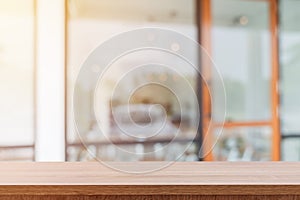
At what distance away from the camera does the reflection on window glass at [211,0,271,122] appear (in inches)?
168

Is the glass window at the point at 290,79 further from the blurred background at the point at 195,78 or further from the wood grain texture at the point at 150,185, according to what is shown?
the wood grain texture at the point at 150,185

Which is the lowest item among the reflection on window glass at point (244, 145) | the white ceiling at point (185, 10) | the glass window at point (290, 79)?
the reflection on window glass at point (244, 145)

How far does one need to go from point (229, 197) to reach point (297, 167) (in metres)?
0.27

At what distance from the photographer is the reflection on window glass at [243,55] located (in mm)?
4266

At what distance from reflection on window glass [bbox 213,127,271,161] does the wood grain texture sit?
352cm

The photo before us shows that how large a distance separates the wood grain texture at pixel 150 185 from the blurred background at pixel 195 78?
7.63 ft

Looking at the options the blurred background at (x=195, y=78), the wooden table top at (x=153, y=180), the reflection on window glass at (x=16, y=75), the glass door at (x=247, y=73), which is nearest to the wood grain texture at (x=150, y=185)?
the wooden table top at (x=153, y=180)

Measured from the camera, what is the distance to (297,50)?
4.36 meters

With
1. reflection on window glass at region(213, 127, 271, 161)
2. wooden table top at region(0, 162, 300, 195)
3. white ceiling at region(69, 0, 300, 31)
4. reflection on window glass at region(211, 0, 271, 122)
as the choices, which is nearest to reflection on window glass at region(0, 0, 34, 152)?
white ceiling at region(69, 0, 300, 31)

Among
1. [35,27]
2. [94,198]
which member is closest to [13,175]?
[94,198]

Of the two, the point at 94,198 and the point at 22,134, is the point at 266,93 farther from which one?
the point at 94,198

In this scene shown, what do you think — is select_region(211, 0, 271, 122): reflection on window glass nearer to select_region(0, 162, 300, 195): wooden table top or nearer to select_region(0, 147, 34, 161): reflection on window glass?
select_region(0, 147, 34, 161): reflection on window glass

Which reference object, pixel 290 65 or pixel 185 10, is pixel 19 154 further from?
pixel 290 65

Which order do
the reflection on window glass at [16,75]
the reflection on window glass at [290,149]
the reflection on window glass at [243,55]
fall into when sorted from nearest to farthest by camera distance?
1. the reflection on window glass at [16,75]
2. the reflection on window glass at [290,149]
3. the reflection on window glass at [243,55]
